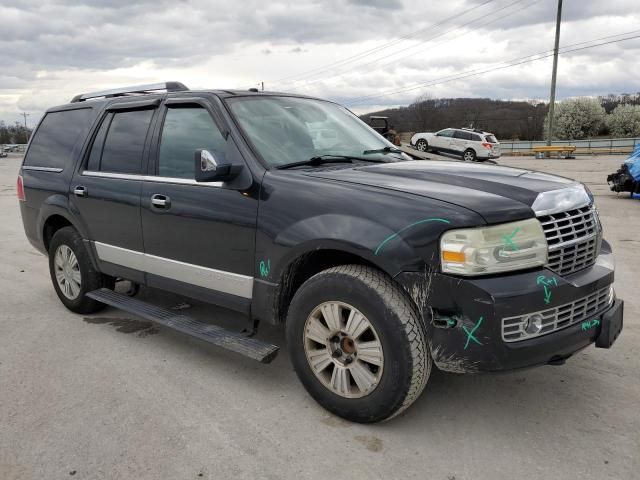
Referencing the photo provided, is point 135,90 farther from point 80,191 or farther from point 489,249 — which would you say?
point 489,249

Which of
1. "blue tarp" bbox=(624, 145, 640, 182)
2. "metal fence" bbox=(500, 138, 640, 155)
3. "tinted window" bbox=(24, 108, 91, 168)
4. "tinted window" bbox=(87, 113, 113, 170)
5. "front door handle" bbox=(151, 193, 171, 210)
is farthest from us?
"metal fence" bbox=(500, 138, 640, 155)

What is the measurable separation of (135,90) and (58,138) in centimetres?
109

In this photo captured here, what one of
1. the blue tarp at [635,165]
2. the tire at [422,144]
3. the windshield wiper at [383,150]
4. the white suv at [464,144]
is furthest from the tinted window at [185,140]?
the tire at [422,144]

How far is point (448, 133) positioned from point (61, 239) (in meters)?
29.0

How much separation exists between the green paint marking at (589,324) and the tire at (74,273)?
3.78 m

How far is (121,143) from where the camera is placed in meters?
4.32

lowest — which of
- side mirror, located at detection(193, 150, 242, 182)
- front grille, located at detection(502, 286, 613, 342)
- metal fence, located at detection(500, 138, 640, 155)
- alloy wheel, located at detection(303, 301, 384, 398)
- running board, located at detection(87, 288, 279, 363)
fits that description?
metal fence, located at detection(500, 138, 640, 155)

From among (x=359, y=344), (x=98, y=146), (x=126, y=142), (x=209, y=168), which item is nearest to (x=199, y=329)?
(x=209, y=168)

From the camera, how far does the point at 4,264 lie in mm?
6984

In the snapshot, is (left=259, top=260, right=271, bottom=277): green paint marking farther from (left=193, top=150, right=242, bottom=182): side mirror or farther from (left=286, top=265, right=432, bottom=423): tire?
(left=193, top=150, right=242, bottom=182): side mirror

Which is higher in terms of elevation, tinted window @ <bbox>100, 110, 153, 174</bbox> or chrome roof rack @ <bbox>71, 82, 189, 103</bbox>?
chrome roof rack @ <bbox>71, 82, 189, 103</bbox>

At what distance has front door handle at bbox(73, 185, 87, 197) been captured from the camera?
4.51 m

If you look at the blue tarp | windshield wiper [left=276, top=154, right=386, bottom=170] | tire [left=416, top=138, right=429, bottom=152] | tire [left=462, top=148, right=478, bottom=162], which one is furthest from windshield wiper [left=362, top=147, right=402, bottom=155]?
tire [left=416, top=138, right=429, bottom=152]

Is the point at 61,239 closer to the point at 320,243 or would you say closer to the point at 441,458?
the point at 320,243
